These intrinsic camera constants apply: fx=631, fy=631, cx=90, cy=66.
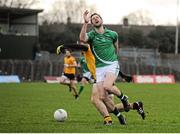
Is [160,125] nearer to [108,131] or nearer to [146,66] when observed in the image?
[108,131]

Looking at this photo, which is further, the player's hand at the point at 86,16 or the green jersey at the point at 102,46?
the green jersey at the point at 102,46

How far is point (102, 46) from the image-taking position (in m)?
13.9

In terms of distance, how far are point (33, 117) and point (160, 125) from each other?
3.56 meters

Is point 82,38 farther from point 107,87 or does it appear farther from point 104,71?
point 107,87

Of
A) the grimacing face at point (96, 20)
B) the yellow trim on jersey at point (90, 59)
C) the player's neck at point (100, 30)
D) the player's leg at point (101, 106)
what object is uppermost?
the grimacing face at point (96, 20)

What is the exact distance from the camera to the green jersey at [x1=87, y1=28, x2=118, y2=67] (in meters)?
13.9

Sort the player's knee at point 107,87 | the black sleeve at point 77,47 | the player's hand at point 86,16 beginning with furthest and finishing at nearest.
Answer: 1. the player's knee at point 107,87
2. the black sleeve at point 77,47
3. the player's hand at point 86,16

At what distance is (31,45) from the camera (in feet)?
213

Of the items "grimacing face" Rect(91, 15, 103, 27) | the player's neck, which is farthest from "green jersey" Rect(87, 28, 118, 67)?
"grimacing face" Rect(91, 15, 103, 27)

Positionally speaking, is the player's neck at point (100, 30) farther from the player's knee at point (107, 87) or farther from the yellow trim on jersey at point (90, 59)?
the player's knee at point (107, 87)

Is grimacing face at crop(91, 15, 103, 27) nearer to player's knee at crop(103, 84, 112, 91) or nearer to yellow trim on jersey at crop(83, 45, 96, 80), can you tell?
yellow trim on jersey at crop(83, 45, 96, 80)

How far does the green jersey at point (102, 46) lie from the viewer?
13.9 metres

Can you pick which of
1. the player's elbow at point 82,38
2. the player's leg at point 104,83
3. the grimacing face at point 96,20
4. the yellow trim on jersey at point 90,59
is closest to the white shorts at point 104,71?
the player's leg at point 104,83

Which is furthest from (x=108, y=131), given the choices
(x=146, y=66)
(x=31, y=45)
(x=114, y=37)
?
(x=31, y=45)
